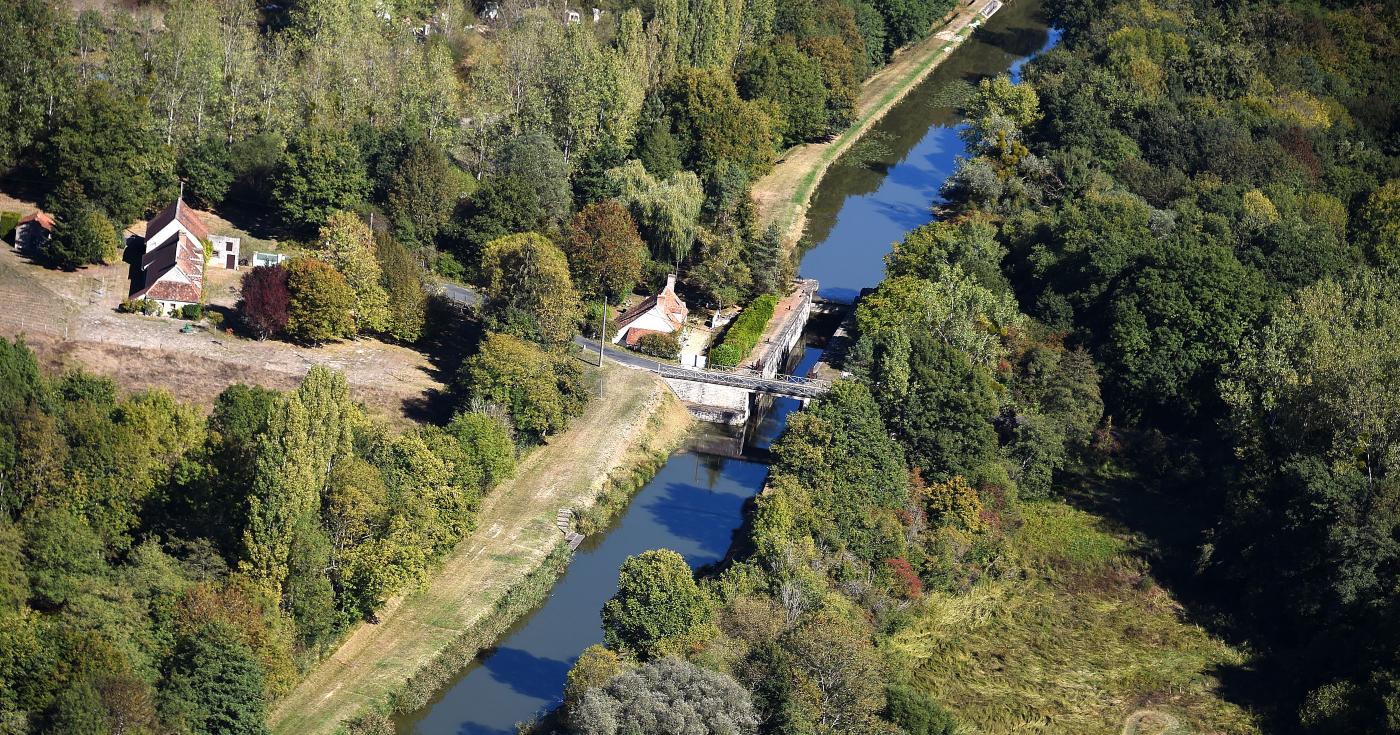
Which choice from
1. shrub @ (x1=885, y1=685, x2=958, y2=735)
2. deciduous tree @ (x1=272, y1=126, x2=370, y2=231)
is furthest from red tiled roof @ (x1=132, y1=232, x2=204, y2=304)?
shrub @ (x1=885, y1=685, x2=958, y2=735)

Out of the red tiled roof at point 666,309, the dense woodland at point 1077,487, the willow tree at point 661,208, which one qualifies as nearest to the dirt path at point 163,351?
the red tiled roof at point 666,309

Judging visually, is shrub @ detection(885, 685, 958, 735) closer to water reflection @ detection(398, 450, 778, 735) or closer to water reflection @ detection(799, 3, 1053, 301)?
water reflection @ detection(398, 450, 778, 735)

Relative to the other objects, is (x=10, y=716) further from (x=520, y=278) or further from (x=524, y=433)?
(x=520, y=278)

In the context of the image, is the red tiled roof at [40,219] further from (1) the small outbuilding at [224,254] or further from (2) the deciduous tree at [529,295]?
(2) the deciduous tree at [529,295]

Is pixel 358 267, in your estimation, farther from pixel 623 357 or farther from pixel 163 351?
pixel 623 357

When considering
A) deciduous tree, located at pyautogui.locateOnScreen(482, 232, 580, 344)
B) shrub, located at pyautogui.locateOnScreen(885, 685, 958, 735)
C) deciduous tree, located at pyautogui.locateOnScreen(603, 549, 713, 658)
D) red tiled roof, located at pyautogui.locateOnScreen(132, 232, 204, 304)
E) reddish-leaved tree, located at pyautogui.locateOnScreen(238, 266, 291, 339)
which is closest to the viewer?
shrub, located at pyautogui.locateOnScreen(885, 685, 958, 735)
